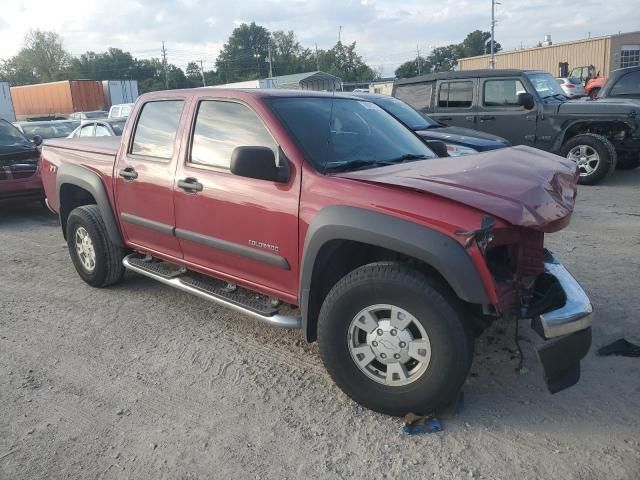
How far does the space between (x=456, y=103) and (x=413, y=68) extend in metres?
69.0

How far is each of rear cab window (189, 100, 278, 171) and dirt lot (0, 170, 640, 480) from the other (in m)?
1.33

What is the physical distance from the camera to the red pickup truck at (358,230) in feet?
8.96

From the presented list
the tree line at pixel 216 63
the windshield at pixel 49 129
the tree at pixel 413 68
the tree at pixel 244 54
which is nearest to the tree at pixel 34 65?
the tree line at pixel 216 63

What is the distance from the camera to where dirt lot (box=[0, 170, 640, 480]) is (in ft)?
8.79

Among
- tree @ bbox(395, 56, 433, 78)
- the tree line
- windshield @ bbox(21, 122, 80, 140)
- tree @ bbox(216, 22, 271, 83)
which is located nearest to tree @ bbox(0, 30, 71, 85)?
the tree line

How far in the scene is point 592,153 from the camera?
934cm

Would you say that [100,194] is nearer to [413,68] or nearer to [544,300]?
[544,300]

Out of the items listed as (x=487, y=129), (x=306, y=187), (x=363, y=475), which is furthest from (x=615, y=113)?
(x=363, y=475)

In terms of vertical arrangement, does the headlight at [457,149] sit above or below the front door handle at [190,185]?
below

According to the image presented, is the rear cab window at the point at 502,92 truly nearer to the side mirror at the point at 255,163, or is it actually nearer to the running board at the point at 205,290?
the running board at the point at 205,290

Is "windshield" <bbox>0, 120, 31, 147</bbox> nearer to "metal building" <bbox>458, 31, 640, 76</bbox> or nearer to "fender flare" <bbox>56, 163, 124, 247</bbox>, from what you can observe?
"fender flare" <bbox>56, 163, 124, 247</bbox>

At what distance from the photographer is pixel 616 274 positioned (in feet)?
16.2

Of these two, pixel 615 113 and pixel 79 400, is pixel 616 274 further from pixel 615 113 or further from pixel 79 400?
pixel 615 113

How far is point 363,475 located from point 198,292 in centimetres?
190
